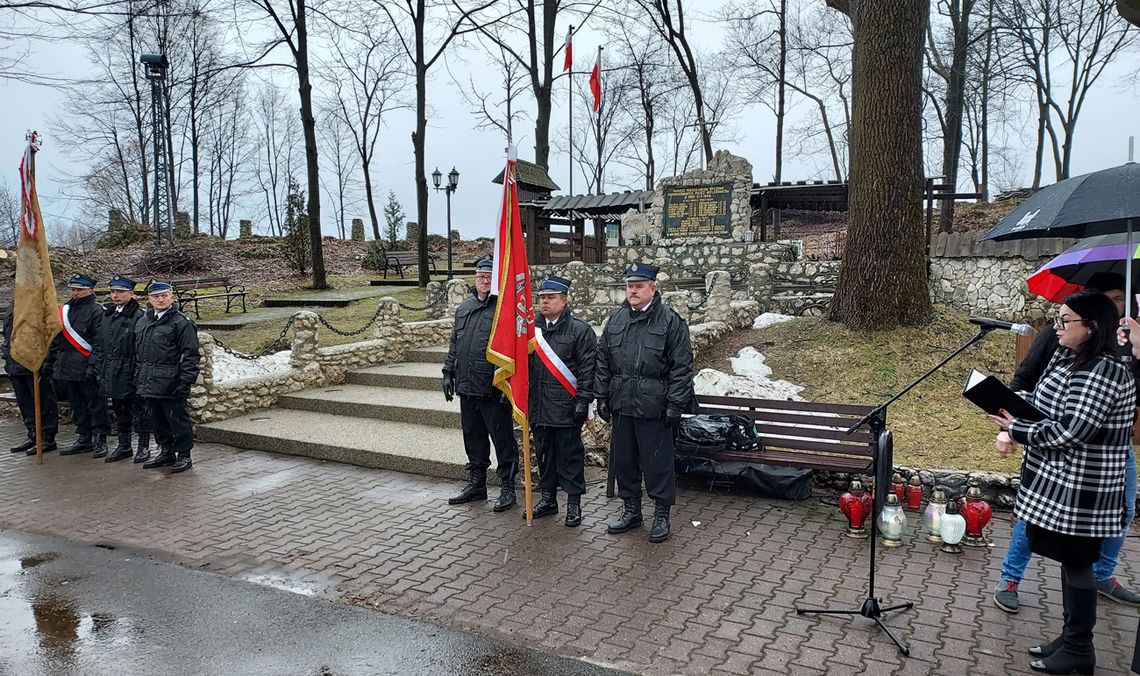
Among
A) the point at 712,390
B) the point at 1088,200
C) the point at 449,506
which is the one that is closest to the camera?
the point at 1088,200

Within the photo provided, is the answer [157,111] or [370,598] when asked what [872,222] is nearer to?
[370,598]

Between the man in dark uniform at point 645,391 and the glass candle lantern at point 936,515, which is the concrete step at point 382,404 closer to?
the man in dark uniform at point 645,391

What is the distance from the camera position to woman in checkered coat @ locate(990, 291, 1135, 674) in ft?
11.2

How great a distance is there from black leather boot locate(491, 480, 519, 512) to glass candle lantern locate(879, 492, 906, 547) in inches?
117

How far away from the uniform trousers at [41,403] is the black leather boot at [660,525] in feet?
25.6

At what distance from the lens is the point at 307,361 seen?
34.2 feet

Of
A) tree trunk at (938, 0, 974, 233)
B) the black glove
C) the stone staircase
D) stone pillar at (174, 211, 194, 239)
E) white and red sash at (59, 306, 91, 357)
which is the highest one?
tree trunk at (938, 0, 974, 233)

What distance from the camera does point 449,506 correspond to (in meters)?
6.33

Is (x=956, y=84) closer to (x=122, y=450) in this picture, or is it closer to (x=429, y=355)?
(x=429, y=355)

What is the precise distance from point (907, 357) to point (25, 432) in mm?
11794

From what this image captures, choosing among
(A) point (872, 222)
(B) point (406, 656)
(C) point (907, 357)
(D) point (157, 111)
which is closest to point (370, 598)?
(B) point (406, 656)

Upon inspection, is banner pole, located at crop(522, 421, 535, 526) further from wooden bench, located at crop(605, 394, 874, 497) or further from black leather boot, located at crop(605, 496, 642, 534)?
wooden bench, located at crop(605, 394, 874, 497)

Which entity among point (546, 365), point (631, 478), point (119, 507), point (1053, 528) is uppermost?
point (546, 365)

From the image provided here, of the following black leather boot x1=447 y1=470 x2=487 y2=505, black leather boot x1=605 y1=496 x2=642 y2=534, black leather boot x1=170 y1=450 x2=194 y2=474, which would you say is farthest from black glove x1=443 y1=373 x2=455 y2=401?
black leather boot x1=170 y1=450 x2=194 y2=474
